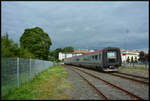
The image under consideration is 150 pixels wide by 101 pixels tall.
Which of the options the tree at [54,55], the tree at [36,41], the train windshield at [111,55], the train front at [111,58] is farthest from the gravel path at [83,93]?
the tree at [54,55]

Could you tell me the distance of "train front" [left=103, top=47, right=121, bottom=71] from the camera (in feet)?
52.7

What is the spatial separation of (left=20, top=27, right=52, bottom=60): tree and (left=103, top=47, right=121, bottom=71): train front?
19.2 m

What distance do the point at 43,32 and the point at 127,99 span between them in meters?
31.7

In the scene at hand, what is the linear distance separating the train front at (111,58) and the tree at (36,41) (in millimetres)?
19245

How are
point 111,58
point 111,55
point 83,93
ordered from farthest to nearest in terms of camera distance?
point 111,55
point 111,58
point 83,93

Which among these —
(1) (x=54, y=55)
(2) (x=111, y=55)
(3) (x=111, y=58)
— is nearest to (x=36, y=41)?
(2) (x=111, y=55)

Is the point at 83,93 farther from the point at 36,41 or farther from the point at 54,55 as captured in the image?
the point at 54,55

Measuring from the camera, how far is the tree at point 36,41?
3198cm

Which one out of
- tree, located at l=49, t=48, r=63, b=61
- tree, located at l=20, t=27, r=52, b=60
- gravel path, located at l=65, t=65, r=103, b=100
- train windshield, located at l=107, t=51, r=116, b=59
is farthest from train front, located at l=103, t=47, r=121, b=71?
tree, located at l=49, t=48, r=63, b=61

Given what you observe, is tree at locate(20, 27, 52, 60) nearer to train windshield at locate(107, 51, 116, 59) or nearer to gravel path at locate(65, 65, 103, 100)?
train windshield at locate(107, 51, 116, 59)

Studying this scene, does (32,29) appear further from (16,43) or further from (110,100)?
(110,100)

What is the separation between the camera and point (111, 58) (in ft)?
53.6

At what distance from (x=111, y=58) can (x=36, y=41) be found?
21060mm

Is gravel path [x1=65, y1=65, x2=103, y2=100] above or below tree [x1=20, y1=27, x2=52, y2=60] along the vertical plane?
below
